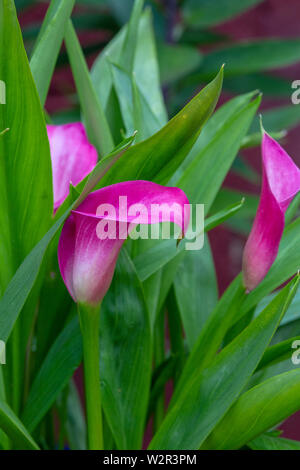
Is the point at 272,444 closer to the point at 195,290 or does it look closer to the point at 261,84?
the point at 195,290

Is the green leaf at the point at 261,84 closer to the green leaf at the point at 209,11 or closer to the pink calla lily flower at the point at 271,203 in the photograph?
the green leaf at the point at 209,11

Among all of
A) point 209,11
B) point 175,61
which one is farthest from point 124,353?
point 209,11

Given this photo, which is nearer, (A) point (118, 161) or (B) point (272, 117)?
(A) point (118, 161)

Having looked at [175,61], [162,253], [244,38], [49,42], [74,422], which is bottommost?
[74,422]

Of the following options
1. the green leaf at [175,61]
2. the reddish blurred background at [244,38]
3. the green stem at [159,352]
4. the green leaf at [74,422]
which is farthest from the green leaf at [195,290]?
the reddish blurred background at [244,38]

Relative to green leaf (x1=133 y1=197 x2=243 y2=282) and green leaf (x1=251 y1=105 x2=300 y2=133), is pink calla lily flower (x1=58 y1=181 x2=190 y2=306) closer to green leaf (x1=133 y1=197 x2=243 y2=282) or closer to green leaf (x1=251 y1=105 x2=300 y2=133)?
green leaf (x1=133 y1=197 x2=243 y2=282)
